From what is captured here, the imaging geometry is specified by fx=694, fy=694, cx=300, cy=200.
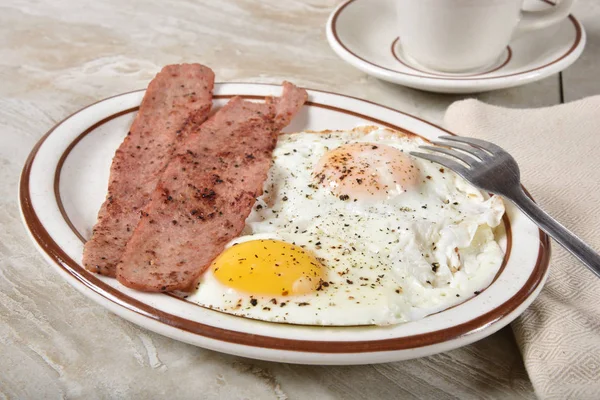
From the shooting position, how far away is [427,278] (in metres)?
1.38

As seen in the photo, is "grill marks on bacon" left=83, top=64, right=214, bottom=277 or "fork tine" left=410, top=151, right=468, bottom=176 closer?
"grill marks on bacon" left=83, top=64, right=214, bottom=277

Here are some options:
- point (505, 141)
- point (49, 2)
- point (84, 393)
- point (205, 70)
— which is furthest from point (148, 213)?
point (49, 2)

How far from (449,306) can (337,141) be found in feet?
2.16

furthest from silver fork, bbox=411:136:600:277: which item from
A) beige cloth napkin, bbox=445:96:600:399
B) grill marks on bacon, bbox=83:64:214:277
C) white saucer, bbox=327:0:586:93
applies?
grill marks on bacon, bbox=83:64:214:277

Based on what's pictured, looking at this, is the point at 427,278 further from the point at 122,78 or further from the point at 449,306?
the point at 122,78

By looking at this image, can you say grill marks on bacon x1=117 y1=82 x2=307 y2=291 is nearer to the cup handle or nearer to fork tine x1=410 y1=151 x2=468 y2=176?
fork tine x1=410 y1=151 x2=468 y2=176

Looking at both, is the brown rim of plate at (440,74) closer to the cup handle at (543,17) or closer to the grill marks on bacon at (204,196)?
the cup handle at (543,17)

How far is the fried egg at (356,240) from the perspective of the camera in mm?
1273

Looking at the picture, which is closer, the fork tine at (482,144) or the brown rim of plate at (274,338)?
the brown rim of plate at (274,338)

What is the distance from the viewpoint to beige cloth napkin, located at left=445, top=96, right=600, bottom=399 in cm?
127

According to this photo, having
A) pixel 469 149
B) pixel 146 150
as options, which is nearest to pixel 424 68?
pixel 469 149

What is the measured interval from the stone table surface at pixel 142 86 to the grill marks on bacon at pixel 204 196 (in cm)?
15

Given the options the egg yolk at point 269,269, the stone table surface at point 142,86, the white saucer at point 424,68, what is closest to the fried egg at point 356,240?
the egg yolk at point 269,269

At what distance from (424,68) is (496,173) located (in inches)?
36.7
